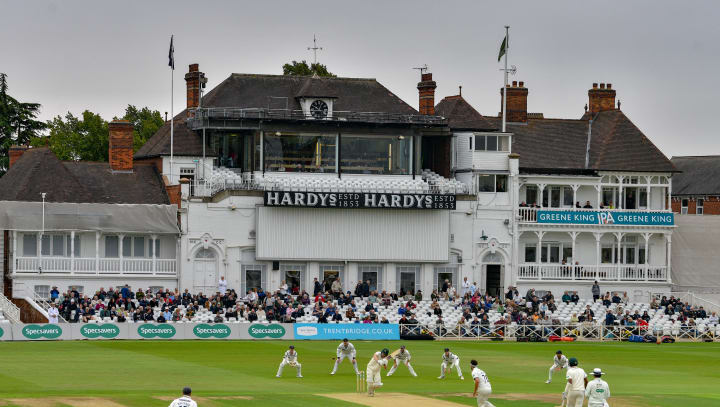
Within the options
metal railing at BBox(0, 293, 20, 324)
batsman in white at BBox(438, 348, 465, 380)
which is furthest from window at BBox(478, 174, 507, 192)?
batsman in white at BBox(438, 348, 465, 380)

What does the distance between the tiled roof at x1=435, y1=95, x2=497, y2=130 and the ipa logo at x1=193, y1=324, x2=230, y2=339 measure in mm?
18899

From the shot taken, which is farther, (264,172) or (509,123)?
(509,123)

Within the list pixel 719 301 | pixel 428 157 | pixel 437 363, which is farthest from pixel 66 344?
pixel 719 301

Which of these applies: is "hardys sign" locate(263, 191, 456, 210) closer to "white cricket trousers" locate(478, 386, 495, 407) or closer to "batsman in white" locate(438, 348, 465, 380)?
"batsman in white" locate(438, 348, 465, 380)

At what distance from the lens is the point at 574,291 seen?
70.1 m

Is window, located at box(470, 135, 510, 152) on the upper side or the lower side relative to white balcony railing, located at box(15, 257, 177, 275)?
upper

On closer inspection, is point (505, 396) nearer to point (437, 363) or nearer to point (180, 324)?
point (437, 363)

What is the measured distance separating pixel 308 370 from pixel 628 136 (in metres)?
33.9

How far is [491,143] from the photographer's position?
7031 cm

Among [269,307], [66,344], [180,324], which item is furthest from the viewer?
[269,307]

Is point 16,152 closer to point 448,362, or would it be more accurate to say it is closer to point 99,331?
point 99,331

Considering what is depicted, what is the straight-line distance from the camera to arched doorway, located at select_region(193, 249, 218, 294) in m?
65.2

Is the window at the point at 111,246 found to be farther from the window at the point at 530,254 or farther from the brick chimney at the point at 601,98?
the brick chimney at the point at 601,98

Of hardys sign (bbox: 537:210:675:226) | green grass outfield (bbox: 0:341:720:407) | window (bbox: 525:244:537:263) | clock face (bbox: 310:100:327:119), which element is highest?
clock face (bbox: 310:100:327:119)
